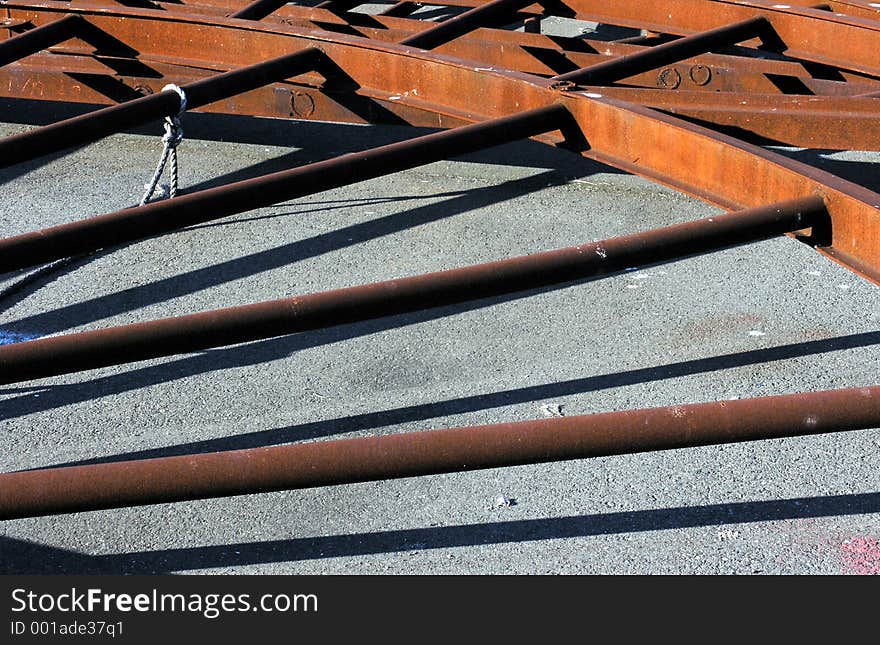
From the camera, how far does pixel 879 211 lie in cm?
383

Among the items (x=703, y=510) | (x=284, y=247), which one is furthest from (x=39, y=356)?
(x=284, y=247)

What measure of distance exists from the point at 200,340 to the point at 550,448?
1.24 m

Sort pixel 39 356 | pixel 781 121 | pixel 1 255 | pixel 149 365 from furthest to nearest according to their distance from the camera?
pixel 781 121 → pixel 149 365 → pixel 1 255 → pixel 39 356

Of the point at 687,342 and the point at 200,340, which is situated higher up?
the point at 200,340

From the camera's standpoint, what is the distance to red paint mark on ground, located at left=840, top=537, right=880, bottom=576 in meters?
3.54

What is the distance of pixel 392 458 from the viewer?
9.90 ft

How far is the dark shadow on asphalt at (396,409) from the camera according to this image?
4301mm

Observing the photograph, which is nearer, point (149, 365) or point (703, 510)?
point (703, 510)

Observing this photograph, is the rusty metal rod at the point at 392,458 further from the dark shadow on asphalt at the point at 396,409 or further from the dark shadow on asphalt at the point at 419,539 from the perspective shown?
the dark shadow on asphalt at the point at 396,409

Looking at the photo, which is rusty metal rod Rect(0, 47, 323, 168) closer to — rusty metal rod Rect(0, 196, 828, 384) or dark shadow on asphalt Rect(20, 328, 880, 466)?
dark shadow on asphalt Rect(20, 328, 880, 466)

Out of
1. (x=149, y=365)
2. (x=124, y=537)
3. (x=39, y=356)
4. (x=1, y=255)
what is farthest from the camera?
(x=149, y=365)

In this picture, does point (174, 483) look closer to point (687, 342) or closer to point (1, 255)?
point (1, 255)

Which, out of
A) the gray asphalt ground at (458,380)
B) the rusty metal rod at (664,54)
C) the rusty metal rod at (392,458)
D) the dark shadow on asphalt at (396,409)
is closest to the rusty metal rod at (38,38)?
the gray asphalt ground at (458,380)

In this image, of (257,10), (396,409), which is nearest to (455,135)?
(396,409)
